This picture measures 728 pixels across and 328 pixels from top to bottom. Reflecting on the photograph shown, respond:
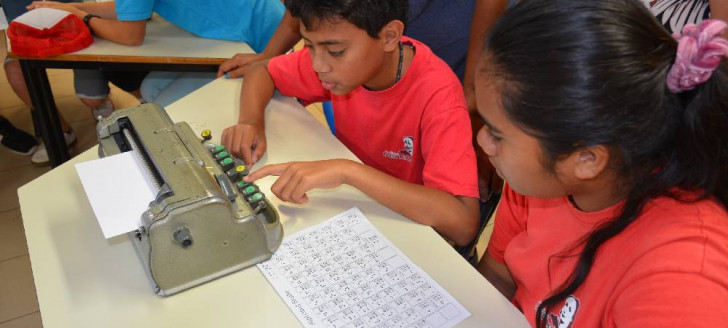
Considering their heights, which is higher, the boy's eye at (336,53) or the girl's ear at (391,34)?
the girl's ear at (391,34)

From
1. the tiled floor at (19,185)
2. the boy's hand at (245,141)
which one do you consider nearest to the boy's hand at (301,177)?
the boy's hand at (245,141)

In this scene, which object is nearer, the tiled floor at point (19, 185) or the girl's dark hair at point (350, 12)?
the girl's dark hair at point (350, 12)

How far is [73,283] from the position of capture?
37.9 inches

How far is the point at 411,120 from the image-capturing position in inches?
54.7

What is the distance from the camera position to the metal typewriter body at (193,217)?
2.96 feet

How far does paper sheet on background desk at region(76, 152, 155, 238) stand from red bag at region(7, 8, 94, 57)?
3.28 feet

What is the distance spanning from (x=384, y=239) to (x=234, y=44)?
47.2 inches

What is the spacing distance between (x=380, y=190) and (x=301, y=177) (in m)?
0.16

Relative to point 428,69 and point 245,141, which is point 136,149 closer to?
point 245,141

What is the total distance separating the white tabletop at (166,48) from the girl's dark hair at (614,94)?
4.44ft

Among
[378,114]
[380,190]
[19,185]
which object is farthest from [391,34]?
[19,185]

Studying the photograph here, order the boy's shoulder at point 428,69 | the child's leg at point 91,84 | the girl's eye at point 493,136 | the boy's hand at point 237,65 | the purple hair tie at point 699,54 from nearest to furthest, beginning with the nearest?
the purple hair tie at point 699,54 < the girl's eye at point 493,136 < the boy's shoulder at point 428,69 < the boy's hand at point 237,65 < the child's leg at point 91,84

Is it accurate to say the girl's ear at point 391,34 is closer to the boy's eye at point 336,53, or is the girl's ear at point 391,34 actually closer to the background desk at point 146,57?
the boy's eye at point 336,53

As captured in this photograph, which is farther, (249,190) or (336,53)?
(336,53)
